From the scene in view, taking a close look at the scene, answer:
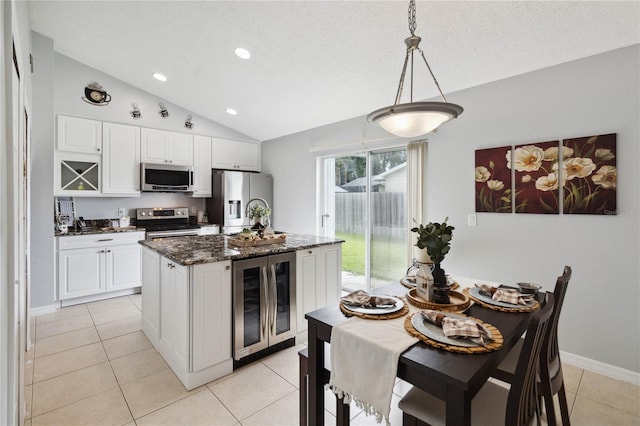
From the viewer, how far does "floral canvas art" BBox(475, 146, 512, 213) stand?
280cm

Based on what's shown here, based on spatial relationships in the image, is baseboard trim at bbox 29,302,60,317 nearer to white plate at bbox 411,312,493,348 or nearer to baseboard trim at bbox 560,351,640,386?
white plate at bbox 411,312,493,348

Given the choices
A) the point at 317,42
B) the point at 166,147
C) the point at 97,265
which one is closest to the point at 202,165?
the point at 166,147

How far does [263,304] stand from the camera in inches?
100

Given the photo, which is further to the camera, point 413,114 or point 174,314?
point 174,314

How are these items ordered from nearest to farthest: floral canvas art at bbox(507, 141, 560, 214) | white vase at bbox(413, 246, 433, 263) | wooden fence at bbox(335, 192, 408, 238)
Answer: white vase at bbox(413, 246, 433, 263) → floral canvas art at bbox(507, 141, 560, 214) → wooden fence at bbox(335, 192, 408, 238)

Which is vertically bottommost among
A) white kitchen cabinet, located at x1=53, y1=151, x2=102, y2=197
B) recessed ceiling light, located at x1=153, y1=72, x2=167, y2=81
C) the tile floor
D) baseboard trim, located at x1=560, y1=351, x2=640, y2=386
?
the tile floor

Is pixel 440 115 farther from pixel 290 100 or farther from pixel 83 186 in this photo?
pixel 83 186

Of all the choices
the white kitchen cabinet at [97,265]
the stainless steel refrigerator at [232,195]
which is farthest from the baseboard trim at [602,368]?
the white kitchen cabinet at [97,265]

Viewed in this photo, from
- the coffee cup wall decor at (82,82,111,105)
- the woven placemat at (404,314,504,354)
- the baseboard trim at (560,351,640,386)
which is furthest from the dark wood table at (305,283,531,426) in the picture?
the coffee cup wall decor at (82,82,111,105)

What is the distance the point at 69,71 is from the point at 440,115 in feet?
15.6

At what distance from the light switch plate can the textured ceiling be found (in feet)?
4.19

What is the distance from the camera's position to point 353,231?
4.36m

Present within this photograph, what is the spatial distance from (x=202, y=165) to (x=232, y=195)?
71cm

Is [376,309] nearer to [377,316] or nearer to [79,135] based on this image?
[377,316]
